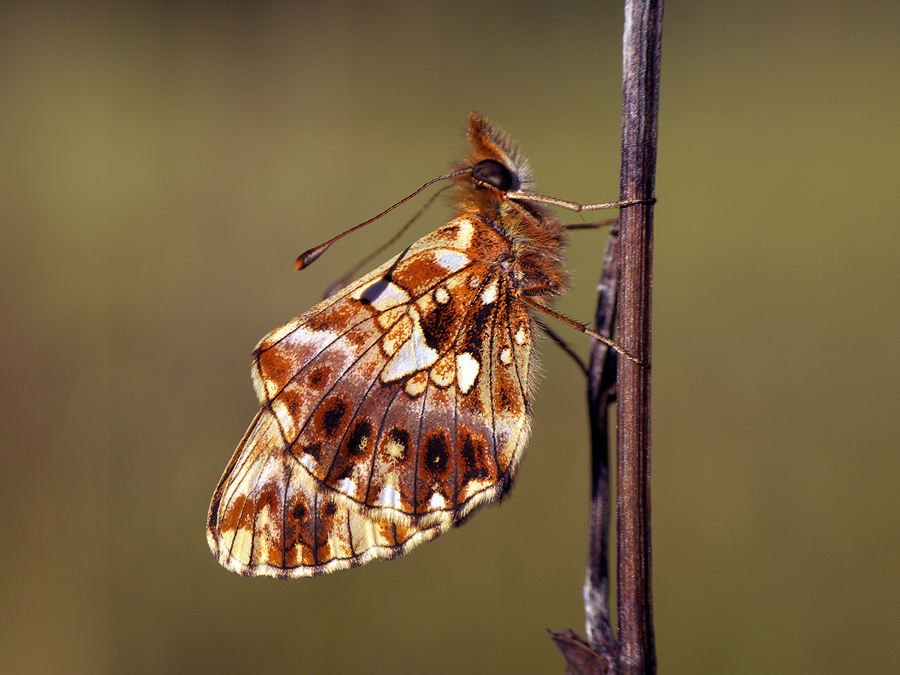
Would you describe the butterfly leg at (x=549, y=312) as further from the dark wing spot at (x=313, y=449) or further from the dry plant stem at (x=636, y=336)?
the dark wing spot at (x=313, y=449)

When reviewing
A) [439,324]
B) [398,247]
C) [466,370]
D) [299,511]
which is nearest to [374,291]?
[439,324]

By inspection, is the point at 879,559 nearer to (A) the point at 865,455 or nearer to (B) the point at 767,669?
(A) the point at 865,455

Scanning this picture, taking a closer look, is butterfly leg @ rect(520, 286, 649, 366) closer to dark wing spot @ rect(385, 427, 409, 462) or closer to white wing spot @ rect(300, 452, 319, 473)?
dark wing spot @ rect(385, 427, 409, 462)

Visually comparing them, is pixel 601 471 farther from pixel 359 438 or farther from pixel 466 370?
pixel 359 438

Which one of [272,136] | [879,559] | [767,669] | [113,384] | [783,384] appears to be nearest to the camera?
[767,669]

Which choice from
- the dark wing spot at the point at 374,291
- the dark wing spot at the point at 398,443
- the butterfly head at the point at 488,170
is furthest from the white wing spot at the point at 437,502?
the butterfly head at the point at 488,170

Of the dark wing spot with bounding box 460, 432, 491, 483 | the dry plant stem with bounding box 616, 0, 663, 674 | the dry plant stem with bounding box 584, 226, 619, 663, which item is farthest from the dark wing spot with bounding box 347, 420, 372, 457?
the dry plant stem with bounding box 616, 0, 663, 674

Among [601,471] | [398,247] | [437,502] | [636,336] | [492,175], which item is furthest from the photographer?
[398,247]

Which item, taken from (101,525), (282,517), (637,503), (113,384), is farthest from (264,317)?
(637,503)
